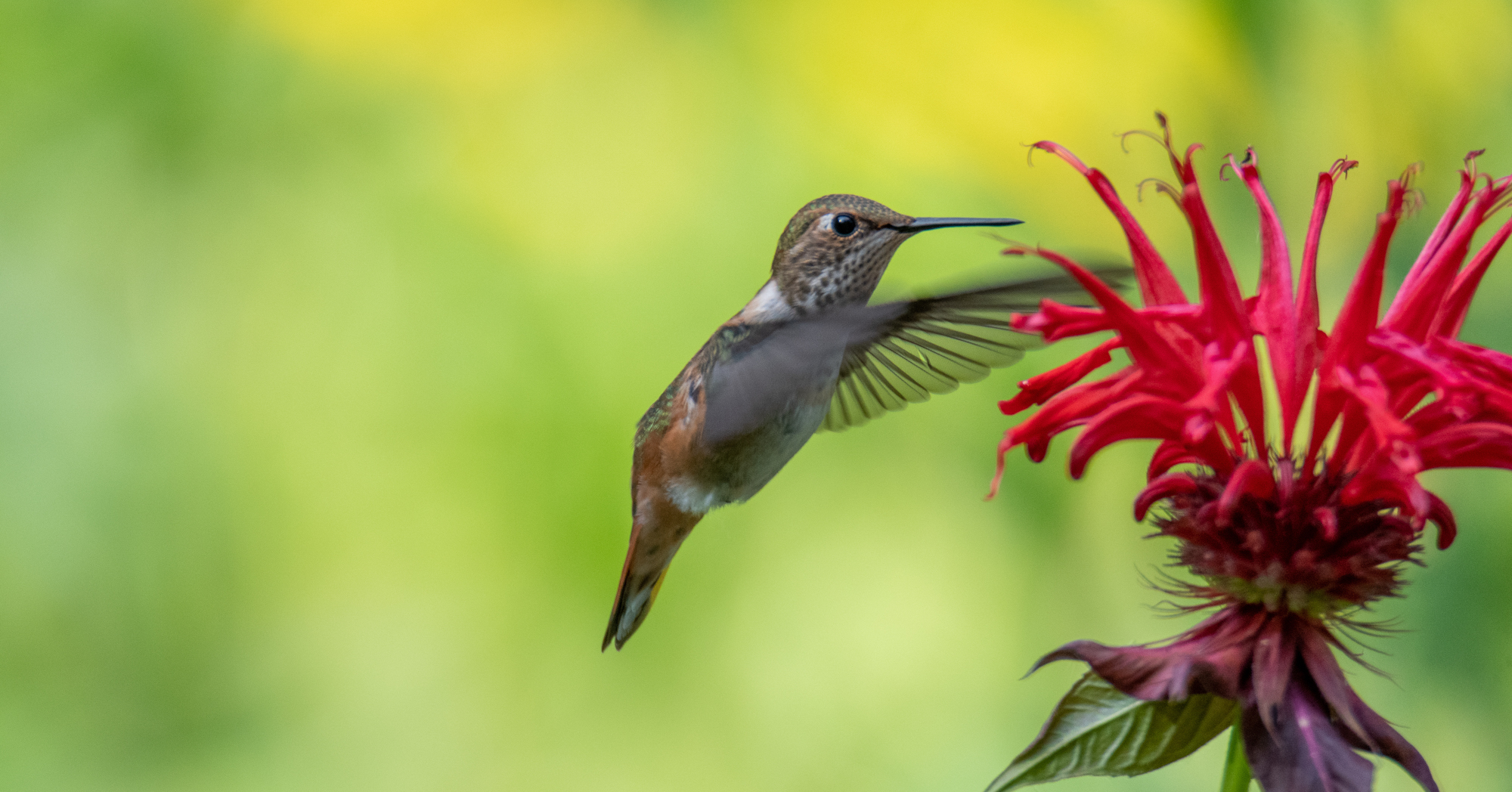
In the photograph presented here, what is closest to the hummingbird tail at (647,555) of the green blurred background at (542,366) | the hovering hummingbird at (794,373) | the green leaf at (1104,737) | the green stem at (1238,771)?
the hovering hummingbird at (794,373)

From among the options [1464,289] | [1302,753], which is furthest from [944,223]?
[1302,753]

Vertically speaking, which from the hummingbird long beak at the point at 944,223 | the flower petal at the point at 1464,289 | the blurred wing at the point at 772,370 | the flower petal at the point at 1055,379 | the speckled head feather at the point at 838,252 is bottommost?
the blurred wing at the point at 772,370

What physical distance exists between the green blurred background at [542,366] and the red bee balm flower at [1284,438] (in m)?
1.10

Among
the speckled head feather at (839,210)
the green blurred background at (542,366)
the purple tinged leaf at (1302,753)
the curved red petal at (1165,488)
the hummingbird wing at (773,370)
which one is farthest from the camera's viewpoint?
the green blurred background at (542,366)

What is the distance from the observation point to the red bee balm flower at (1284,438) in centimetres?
81

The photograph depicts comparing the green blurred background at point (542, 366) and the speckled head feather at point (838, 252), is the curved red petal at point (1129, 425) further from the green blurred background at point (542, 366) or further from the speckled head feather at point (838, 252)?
the green blurred background at point (542, 366)

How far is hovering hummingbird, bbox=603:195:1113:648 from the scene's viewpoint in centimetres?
107

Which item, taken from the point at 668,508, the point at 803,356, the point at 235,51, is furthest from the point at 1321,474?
the point at 235,51

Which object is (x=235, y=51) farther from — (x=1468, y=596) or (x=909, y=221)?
(x=1468, y=596)

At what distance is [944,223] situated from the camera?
108 cm

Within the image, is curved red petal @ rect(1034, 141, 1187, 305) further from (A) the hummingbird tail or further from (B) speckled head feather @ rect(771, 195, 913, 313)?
(A) the hummingbird tail

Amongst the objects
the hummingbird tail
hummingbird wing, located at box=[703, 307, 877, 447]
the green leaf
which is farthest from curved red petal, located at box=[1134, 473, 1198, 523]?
the hummingbird tail

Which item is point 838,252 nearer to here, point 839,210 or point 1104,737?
point 839,210

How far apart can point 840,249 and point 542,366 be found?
1004 millimetres
